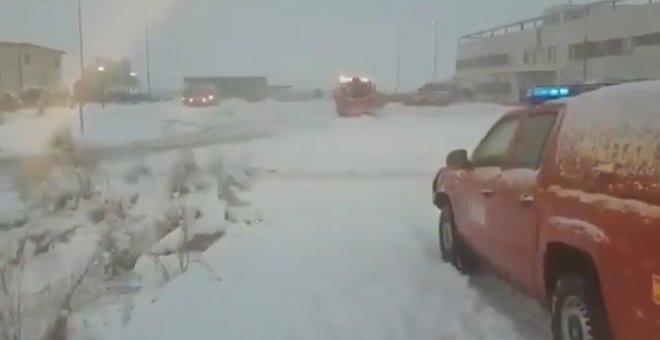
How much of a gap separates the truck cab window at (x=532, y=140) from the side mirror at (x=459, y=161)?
101cm

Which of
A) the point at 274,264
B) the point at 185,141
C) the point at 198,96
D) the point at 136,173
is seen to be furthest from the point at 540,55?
the point at 274,264

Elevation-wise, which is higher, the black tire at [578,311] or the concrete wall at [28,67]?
the concrete wall at [28,67]

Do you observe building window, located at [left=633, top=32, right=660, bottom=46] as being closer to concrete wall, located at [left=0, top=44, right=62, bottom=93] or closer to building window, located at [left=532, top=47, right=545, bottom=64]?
building window, located at [left=532, top=47, right=545, bottom=64]

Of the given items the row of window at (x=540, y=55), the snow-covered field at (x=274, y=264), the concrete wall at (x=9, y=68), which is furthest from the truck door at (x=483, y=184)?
the row of window at (x=540, y=55)

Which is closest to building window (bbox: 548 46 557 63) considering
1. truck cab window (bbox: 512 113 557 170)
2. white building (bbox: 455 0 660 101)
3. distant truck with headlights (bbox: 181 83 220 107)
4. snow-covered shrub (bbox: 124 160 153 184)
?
white building (bbox: 455 0 660 101)

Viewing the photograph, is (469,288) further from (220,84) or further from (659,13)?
(220,84)

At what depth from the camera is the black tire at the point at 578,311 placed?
4219 mm

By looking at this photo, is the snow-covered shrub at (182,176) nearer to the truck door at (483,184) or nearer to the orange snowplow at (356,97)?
the truck door at (483,184)

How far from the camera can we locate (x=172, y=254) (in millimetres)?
8031

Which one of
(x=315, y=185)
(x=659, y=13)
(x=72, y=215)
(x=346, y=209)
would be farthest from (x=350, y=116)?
(x=72, y=215)

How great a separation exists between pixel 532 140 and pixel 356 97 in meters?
36.6

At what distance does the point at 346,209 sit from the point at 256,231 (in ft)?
6.67

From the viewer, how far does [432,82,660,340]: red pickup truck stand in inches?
147

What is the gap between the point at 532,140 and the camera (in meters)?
5.76
